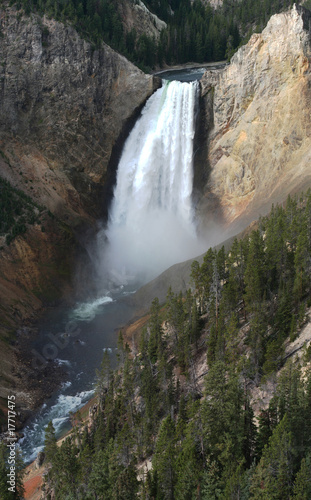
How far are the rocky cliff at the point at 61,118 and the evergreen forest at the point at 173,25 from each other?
253 cm

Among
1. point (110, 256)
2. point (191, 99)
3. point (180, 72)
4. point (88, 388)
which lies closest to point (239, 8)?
point (180, 72)

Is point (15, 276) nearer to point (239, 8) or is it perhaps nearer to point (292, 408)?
point (292, 408)

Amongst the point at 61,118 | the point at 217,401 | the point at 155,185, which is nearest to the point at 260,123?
the point at 155,185

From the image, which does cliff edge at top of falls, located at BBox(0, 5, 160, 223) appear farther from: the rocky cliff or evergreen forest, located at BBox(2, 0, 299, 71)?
evergreen forest, located at BBox(2, 0, 299, 71)

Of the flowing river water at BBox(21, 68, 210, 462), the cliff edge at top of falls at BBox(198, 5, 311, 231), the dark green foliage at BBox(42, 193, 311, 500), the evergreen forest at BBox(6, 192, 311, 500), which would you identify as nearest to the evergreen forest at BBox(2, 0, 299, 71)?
the flowing river water at BBox(21, 68, 210, 462)

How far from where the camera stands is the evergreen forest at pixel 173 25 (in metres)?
68.4

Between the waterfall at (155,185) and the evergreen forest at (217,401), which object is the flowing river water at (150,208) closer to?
the waterfall at (155,185)

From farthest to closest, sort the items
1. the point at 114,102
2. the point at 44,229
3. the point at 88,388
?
the point at 114,102 < the point at 44,229 < the point at 88,388

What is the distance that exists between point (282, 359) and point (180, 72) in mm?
70233

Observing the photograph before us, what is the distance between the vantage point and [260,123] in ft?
188

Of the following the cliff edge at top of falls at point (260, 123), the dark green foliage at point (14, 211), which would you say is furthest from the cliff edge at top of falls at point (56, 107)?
the cliff edge at top of falls at point (260, 123)

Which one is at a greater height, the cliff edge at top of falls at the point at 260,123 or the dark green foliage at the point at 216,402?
the cliff edge at top of falls at the point at 260,123

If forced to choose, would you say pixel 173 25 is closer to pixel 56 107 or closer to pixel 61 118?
pixel 56 107

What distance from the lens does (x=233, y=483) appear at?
19.5 metres
